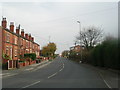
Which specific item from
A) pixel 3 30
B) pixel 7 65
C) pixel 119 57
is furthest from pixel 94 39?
pixel 119 57

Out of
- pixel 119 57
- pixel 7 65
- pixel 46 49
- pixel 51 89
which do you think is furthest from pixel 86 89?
pixel 46 49

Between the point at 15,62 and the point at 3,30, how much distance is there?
8.75 metres

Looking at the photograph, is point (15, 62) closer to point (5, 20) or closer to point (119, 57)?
point (5, 20)

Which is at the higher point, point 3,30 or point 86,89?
point 3,30

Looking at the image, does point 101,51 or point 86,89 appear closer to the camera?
point 86,89

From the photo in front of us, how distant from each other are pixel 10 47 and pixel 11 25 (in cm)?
699

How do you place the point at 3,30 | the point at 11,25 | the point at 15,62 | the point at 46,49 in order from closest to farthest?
the point at 15,62
the point at 3,30
the point at 11,25
the point at 46,49

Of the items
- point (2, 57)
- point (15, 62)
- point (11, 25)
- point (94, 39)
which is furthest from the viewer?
point (94, 39)

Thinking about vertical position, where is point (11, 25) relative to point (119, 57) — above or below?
above

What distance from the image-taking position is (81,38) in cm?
6334

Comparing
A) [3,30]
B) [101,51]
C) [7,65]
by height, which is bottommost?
[7,65]

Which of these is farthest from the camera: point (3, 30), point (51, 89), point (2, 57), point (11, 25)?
point (11, 25)

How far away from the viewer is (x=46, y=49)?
104750 mm

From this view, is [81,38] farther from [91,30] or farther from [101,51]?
[101,51]
